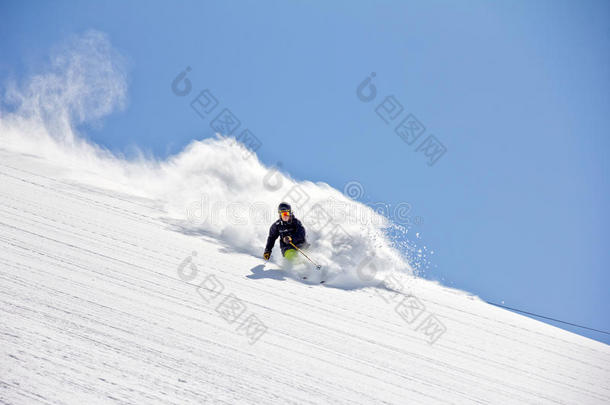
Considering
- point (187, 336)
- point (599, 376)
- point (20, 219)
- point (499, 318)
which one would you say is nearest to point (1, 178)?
point (20, 219)

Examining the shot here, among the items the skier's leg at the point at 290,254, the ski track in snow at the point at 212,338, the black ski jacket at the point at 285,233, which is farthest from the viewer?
the black ski jacket at the point at 285,233

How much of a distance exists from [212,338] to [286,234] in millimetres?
3231

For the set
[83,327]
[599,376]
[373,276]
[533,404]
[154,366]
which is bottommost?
[83,327]

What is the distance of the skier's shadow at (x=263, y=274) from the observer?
602cm

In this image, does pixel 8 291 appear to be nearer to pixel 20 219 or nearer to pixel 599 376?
pixel 20 219

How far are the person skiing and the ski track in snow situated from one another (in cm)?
44

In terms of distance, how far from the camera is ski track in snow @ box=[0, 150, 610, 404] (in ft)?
10.0

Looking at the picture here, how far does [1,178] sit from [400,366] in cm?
992

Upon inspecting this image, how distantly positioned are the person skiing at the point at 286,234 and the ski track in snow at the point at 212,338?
1.45 ft

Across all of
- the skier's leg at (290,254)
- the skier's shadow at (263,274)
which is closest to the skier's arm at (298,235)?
the skier's leg at (290,254)

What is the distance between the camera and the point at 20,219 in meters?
6.14

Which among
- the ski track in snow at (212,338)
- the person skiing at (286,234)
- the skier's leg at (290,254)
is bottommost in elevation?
the ski track in snow at (212,338)

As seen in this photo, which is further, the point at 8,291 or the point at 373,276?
the point at 373,276

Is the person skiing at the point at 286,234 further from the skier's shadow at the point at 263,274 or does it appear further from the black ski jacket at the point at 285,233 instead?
the skier's shadow at the point at 263,274
